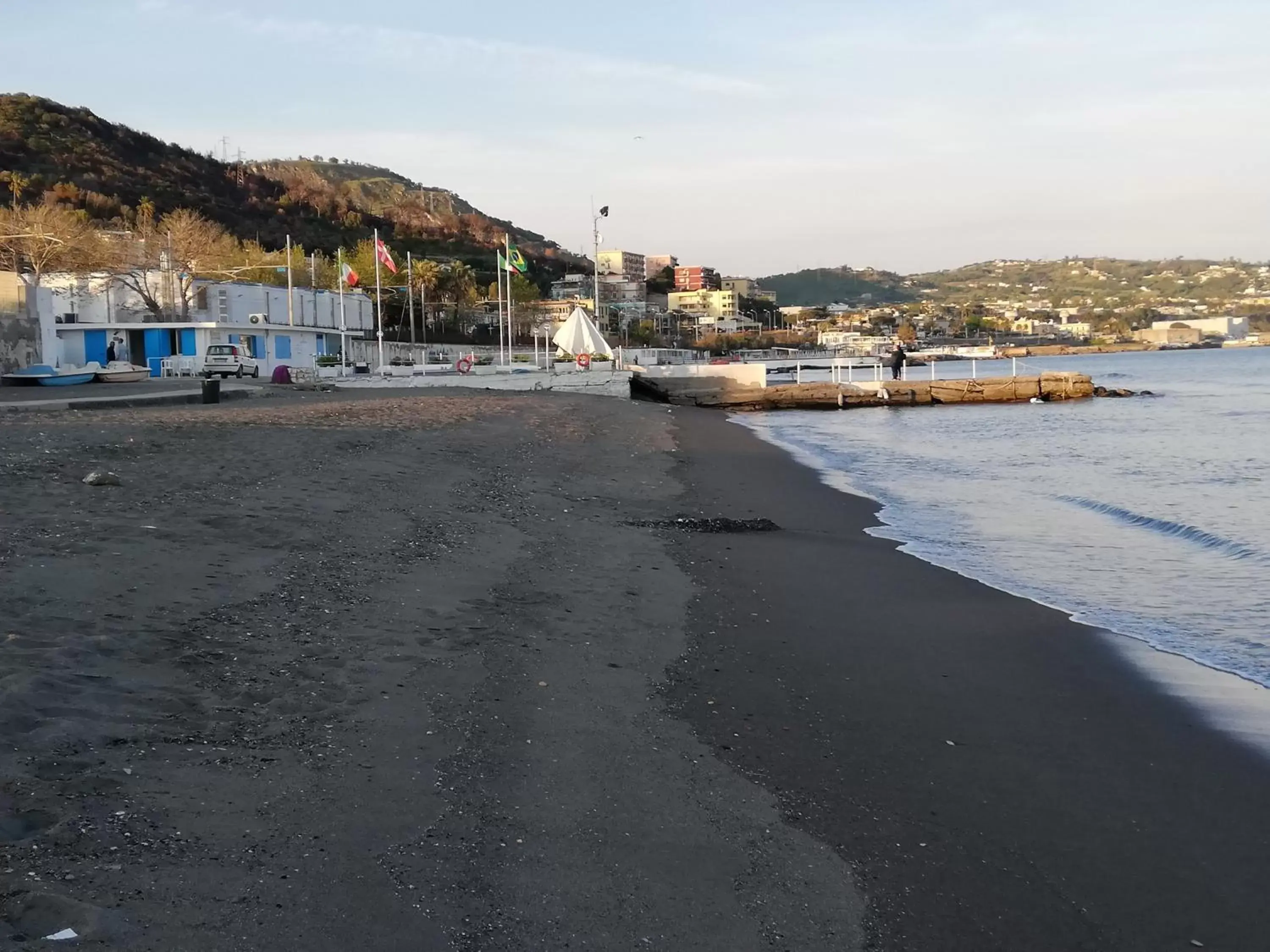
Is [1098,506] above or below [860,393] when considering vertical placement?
below

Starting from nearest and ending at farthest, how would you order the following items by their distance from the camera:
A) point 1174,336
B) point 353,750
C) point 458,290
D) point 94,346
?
point 353,750 < point 94,346 < point 458,290 < point 1174,336

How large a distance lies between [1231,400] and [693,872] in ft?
151

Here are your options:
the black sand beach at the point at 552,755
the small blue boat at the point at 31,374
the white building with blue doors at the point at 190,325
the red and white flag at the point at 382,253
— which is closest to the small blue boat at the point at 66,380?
the small blue boat at the point at 31,374

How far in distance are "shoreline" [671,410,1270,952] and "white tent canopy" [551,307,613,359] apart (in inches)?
1394

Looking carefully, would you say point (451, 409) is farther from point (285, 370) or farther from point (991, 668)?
point (991, 668)

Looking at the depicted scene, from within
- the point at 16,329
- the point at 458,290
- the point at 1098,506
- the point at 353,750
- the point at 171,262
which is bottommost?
the point at 1098,506

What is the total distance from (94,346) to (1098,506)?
147 feet

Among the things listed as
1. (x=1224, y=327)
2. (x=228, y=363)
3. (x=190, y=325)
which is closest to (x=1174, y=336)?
(x=1224, y=327)

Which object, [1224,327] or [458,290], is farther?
[1224,327]

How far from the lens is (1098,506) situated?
591 inches

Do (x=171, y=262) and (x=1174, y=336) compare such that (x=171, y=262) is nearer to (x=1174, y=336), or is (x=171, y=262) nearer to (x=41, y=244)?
(x=41, y=244)

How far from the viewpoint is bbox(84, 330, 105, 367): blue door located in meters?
47.2

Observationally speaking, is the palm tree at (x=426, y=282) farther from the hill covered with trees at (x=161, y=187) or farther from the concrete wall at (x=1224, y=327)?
the concrete wall at (x=1224, y=327)

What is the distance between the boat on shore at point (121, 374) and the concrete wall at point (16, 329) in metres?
1.97
